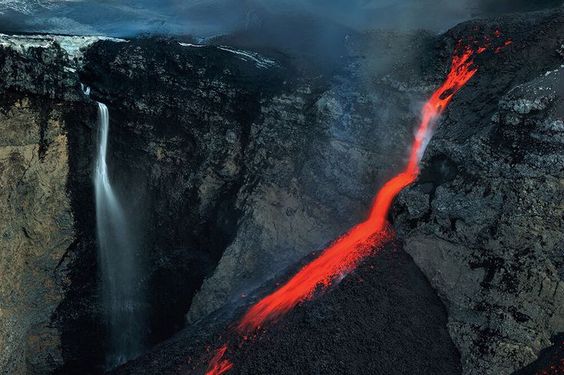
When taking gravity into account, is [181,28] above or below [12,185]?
above

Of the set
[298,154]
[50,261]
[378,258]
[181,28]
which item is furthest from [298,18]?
[50,261]

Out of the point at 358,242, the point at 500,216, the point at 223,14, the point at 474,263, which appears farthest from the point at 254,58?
the point at 474,263

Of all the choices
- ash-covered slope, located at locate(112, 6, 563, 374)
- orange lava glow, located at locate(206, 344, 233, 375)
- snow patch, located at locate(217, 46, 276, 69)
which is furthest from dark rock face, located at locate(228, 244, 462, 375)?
snow patch, located at locate(217, 46, 276, 69)

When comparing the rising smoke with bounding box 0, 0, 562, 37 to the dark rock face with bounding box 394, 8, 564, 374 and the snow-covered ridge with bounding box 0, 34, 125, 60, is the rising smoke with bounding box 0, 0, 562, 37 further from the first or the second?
the dark rock face with bounding box 394, 8, 564, 374

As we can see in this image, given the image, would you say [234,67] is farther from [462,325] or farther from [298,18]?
[462,325]

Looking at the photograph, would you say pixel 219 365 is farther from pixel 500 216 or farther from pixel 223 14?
pixel 223 14

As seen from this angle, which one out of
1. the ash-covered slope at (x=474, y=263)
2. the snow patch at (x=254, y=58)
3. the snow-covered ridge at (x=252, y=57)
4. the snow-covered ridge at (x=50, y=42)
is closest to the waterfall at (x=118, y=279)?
the snow-covered ridge at (x=50, y=42)
